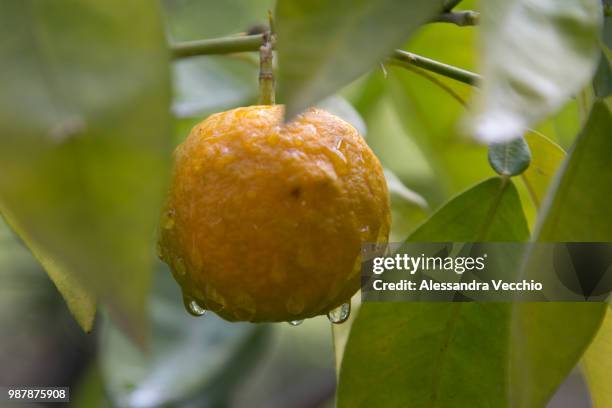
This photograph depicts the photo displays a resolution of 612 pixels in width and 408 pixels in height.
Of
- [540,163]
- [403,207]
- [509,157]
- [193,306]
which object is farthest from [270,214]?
[403,207]

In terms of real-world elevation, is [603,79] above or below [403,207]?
above

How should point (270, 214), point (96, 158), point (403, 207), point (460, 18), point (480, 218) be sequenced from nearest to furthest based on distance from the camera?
point (96, 158) → point (270, 214) → point (460, 18) → point (480, 218) → point (403, 207)

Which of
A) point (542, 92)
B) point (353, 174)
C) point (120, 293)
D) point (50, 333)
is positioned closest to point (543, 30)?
point (542, 92)

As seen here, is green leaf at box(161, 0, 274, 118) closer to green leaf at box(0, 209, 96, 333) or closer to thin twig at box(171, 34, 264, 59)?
thin twig at box(171, 34, 264, 59)

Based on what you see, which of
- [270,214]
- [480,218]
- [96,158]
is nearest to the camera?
[96,158]

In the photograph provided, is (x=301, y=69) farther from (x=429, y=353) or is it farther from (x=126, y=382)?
(x=126, y=382)

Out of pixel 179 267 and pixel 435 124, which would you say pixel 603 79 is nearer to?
pixel 179 267

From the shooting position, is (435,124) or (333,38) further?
(435,124)

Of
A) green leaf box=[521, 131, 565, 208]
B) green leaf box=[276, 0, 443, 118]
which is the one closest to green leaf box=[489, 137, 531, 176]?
green leaf box=[521, 131, 565, 208]
